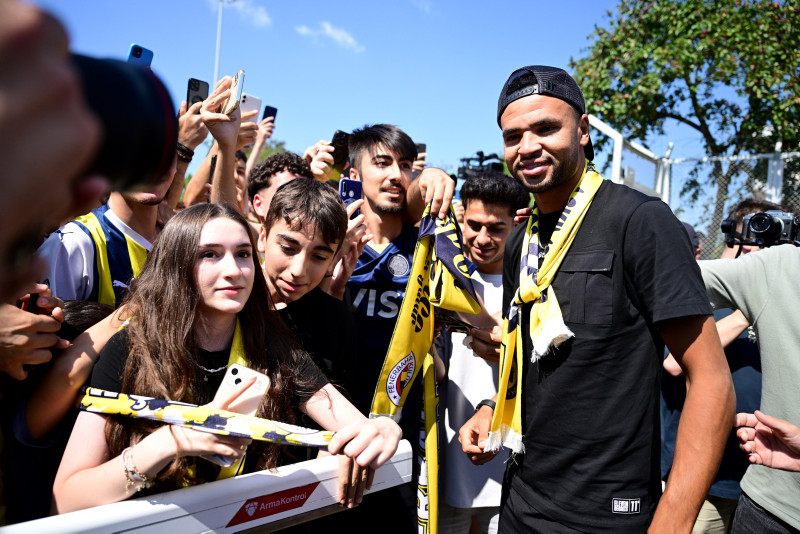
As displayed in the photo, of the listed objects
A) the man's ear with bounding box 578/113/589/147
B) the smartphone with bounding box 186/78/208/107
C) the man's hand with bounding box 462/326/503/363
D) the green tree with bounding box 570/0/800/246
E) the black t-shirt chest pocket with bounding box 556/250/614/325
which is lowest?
the man's hand with bounding box 462/326/503/363

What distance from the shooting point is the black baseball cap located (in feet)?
6.52

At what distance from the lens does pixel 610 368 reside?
175 cm

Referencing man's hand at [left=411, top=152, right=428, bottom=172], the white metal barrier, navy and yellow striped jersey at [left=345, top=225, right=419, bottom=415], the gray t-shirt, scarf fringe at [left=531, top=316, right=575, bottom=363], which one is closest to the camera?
the white metal barrier

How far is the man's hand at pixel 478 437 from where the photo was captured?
2.10 metres

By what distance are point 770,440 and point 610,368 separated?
2.30 ft

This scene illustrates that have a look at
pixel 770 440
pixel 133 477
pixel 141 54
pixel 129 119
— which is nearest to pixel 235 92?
pixel 141 54

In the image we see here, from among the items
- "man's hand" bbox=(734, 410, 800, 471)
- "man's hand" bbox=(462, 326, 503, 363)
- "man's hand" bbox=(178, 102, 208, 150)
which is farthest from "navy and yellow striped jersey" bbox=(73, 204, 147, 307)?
"man's hand" bbox=(734, 410, 800, 471)

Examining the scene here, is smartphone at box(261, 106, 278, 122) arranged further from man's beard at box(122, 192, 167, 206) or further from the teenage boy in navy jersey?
man's beard at box(122, 192, 167, 206)

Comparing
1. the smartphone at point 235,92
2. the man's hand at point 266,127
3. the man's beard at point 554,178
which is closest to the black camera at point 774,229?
the man's beard at point 554,178

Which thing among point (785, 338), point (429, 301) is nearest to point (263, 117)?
point (429, 301)

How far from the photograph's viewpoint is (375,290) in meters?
2.88

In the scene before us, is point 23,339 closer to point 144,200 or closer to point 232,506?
point 232,506

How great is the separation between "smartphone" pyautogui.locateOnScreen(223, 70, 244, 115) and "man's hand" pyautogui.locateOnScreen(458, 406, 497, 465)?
192 centimetres

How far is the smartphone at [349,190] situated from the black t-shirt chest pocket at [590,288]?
4.82 ft
